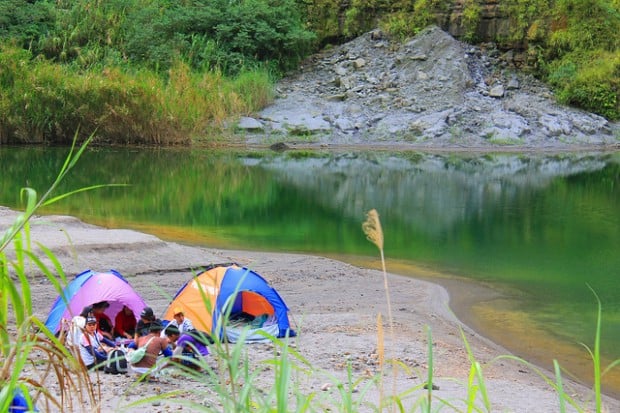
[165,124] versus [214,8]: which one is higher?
[214,8]

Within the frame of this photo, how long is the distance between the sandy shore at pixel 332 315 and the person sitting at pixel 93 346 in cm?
23

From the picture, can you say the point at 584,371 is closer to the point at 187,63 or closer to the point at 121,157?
the point at 121,157

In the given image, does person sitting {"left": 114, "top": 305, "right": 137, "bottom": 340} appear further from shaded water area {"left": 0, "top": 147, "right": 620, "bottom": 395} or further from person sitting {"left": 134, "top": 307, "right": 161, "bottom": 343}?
shaded water area {"left": 0, "top": 147, "right": 620, "bottom": 395}

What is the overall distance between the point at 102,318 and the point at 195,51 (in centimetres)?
2588

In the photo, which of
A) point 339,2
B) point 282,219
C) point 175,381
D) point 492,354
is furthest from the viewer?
point 339,2

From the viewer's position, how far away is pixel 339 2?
36.8 meters

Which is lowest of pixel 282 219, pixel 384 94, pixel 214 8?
pixel 282 219

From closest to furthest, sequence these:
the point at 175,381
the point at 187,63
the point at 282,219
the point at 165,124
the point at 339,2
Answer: the point at 175,381 → the point at 282,219 → the point at 165,124 → the point at 187,63 → the point at 339,2

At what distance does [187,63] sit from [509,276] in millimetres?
21743

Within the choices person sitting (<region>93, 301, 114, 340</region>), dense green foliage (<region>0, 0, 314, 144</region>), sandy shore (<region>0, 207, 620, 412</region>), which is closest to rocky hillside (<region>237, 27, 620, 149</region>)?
dense green foliage (<region>0, 0, 314, 144</region>)

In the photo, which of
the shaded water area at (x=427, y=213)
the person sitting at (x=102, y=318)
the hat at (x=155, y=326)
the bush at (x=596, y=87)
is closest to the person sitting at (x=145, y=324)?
the hat at (x=155, y=326)

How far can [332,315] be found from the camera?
8.98 metres

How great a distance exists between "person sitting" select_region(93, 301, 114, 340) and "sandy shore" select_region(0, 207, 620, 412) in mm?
467

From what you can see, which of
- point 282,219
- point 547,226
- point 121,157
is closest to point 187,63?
point 121,157
